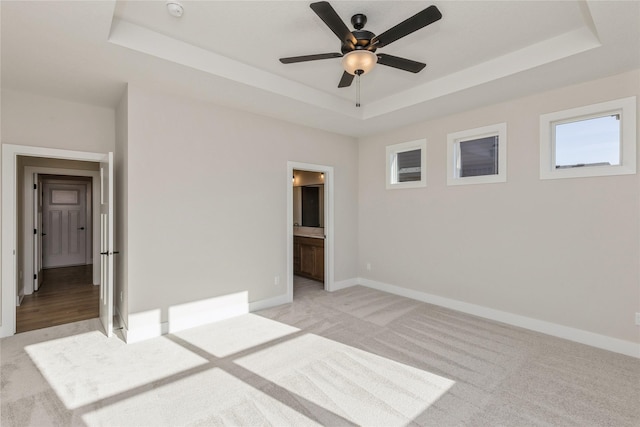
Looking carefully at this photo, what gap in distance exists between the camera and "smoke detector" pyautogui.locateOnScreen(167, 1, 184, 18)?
218cm

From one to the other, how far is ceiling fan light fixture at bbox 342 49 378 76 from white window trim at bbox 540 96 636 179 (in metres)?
2.40

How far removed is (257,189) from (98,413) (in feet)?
9.09

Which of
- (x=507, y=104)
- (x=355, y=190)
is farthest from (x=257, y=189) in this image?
(x=507, y=104)

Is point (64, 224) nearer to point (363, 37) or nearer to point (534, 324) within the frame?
point (363, 37)

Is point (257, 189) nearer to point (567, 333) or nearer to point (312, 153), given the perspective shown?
point (312, 153)

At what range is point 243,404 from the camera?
2.11m

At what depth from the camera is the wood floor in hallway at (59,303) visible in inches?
142

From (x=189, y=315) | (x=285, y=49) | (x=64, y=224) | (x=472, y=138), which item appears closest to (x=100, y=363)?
(x=189, y=315)

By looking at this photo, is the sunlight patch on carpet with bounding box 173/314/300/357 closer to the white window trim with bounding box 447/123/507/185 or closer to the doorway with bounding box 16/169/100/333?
the doorway with bounding box 16/169/100/333

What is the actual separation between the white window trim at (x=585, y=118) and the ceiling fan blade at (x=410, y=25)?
2358 mm

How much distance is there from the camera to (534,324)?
3426mm

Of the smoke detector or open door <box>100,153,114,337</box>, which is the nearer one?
the smoke detector

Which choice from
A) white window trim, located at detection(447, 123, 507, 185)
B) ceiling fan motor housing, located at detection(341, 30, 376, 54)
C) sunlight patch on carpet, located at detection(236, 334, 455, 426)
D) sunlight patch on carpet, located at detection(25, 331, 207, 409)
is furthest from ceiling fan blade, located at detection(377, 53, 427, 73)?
sunlight patch on carpet, located at detection(25, 331, 207, 409)

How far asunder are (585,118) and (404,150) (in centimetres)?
221
